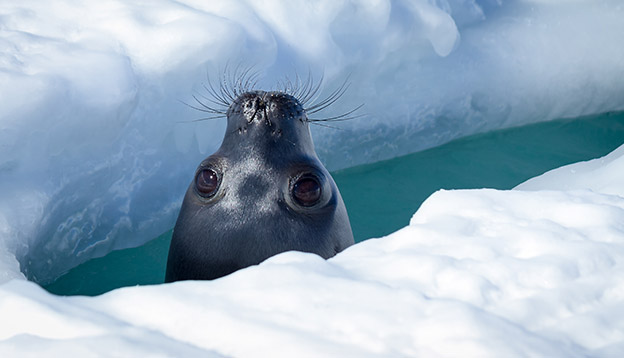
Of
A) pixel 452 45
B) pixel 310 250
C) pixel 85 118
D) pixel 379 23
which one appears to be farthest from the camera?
pixel 452 45

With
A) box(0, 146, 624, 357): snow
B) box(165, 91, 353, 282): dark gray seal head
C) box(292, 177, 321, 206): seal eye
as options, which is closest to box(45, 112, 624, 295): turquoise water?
box(165, 91, 353, 282): dark gray seal head

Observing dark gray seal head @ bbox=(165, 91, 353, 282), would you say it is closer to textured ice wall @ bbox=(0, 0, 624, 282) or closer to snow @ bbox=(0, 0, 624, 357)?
snow @ bbox=(0, 0, 624, 357)

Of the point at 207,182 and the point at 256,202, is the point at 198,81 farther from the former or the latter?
the point at 256,202

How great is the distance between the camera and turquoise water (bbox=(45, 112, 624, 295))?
3.91 m

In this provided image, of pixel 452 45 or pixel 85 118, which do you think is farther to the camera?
pixel 452 45

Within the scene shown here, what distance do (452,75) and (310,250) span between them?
127 inches

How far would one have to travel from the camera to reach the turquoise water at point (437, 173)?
3910mm

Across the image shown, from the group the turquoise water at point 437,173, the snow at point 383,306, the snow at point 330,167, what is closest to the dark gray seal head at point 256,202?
the snow at point 330,167

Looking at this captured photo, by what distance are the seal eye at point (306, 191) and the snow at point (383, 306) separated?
64 cm

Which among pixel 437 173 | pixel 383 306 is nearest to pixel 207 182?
pixel 383 306

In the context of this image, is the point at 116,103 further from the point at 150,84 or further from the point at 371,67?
the point at 371,67

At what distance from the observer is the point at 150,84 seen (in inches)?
148

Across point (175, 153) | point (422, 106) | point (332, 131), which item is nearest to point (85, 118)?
point (175, 153)

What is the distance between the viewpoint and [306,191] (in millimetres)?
2582
